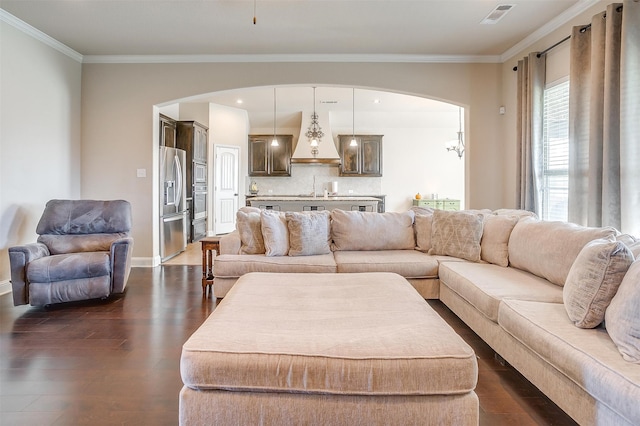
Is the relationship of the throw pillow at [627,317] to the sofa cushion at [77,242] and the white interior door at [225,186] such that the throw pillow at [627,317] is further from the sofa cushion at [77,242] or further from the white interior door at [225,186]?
the white interior door at [225,186]

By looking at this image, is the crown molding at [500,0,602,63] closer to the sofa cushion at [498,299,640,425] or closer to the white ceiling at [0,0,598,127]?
the white ceiling at [0,0,598,127]

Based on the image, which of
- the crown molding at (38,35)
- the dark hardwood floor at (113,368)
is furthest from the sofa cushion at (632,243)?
the crown molding at (38,35)

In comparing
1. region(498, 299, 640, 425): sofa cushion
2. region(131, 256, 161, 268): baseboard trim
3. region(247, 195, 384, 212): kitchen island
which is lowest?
region(131, 256, 161, 268): baseboard trim

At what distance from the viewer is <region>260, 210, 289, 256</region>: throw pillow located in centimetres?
357

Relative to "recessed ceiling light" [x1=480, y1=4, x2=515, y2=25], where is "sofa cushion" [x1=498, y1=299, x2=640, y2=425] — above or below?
below

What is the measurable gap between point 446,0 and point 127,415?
4009mm

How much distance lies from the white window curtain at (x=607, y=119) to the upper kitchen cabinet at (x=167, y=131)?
5757 mm

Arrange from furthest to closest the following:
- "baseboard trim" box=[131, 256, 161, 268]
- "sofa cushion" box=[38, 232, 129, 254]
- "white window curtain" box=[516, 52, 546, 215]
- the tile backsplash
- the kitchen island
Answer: the tile backsplash
the kitchen island
"baseboard trim" box=[131, 256, 161, 268]
"white window curtain" box=[516, 52, 546, 215]
"sofa cushion" box=[38, 232, 129, 254]

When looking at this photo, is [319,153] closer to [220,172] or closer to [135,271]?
[220,172]

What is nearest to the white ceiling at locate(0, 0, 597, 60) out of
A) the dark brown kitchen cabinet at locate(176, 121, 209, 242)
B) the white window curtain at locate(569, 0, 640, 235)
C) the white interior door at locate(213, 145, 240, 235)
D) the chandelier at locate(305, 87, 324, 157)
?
the white window curtain at locate(569, 0, 640, 235)

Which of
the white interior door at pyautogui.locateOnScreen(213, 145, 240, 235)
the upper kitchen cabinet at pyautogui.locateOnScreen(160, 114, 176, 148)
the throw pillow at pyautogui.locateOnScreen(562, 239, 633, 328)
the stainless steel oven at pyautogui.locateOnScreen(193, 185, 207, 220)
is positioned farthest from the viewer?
the white interior door at pyautogui.locateOnScreen(213, 145, 240, 235)

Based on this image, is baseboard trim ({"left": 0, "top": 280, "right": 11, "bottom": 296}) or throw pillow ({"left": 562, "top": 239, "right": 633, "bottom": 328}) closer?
throw pillow ({"left": 562, "top": 239, "right": 633, "bottom": 328})

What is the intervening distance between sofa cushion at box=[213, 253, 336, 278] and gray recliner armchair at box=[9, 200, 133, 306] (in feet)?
3.49

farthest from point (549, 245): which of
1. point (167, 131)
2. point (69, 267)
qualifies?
point (167, 131)
